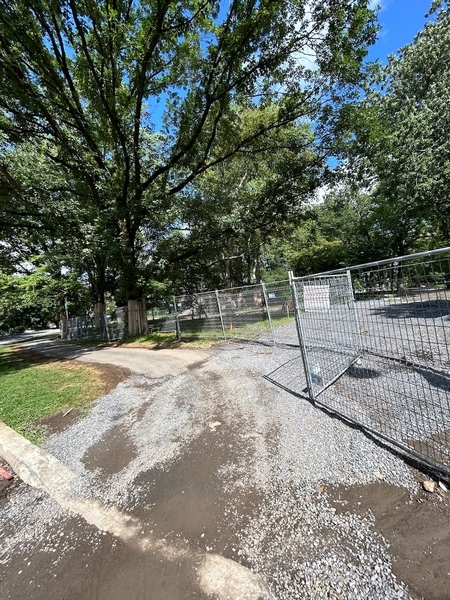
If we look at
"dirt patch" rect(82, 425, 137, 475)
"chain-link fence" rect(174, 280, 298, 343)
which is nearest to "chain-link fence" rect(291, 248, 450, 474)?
"chain-link fence" rect(174, 280, 298, 343)

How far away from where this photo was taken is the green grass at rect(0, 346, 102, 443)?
13.1 feet

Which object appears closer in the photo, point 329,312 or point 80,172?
point 329,312

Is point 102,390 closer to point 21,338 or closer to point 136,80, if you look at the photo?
point 136,80

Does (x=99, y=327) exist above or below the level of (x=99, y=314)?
below

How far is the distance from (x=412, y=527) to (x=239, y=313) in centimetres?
694

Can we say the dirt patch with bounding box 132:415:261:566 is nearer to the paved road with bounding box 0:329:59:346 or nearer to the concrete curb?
the concrete curb

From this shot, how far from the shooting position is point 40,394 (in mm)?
5250

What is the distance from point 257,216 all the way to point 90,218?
6.72m

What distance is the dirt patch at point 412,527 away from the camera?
1.45 m

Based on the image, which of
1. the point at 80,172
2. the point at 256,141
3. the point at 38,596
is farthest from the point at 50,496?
the point at 256,141

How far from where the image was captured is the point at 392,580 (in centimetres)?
146

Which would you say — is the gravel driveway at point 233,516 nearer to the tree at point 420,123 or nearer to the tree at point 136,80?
the tree at point 136,80

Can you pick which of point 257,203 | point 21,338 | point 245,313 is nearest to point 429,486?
point 245,313

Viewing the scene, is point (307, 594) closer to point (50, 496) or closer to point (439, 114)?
point (50, 496)
